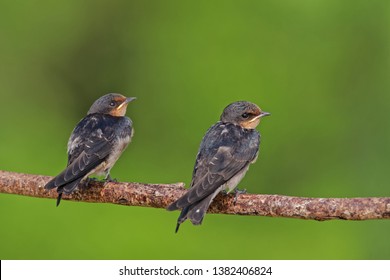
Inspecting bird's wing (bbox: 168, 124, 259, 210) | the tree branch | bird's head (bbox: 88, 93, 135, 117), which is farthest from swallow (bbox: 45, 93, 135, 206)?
bird's wing (bbox: 168, 124, 259, 210)

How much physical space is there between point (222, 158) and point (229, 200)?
6.9 inches

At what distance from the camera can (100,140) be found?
3.85m

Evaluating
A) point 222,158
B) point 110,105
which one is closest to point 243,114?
point 222,158

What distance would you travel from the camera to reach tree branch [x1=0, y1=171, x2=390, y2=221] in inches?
127

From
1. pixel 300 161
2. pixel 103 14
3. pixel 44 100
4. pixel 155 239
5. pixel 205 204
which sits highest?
pixel 103 14

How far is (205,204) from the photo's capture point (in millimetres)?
3379

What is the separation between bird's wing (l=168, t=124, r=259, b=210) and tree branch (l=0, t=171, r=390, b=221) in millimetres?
88

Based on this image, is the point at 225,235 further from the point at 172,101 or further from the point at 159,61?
the point at 159,61

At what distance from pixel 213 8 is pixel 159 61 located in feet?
2.03

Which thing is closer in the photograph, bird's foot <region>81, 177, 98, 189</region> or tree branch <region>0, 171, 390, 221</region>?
tree branch <region>0, 171, 390, 221</region>

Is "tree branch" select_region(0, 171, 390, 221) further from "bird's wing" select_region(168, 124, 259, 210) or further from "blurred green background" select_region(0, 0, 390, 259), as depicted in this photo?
"blurred green background" select_region(0, 0, 390, 259)

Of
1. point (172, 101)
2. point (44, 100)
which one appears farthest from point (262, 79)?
point (44, 100)

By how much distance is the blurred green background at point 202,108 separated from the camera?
255 inches

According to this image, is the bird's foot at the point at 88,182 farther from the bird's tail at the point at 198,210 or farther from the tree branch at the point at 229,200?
the bird's tail at the point at 198,210
